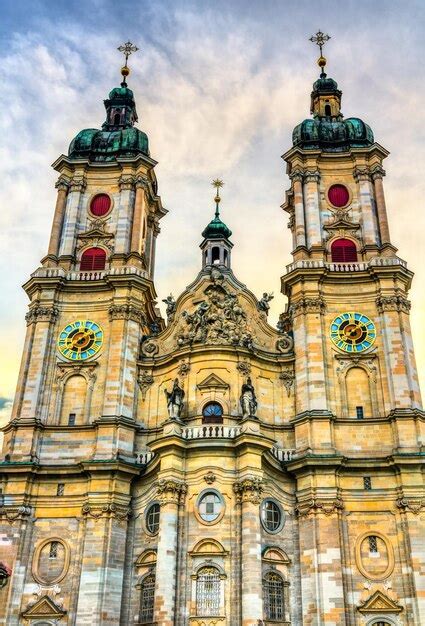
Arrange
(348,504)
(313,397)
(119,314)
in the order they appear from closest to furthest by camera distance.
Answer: (348,504)
(313,397)
(119,314)

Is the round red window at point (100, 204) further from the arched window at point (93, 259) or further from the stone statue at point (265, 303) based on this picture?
the stone statue at point (265, 303)

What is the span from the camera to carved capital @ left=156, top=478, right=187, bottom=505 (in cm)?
2934

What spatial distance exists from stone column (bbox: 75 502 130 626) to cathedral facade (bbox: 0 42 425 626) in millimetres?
80

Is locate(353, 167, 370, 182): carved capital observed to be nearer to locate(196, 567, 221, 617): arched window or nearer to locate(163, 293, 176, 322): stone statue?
locate(163, 293, 176, 322): stone statue

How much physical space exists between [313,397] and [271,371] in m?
2.89

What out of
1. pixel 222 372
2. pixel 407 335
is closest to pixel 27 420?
pixel 222 372

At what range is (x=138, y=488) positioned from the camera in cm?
3181

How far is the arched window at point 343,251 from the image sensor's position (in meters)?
37.8

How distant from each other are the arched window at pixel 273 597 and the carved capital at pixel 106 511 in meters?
6.66

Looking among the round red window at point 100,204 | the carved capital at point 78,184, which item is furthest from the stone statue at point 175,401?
the carved capital at point 78,184

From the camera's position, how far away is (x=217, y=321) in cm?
3512

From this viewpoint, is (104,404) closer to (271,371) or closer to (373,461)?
(271,371)

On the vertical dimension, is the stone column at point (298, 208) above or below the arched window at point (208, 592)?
above

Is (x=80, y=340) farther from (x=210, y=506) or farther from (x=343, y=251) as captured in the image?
(x=343, y=251)
